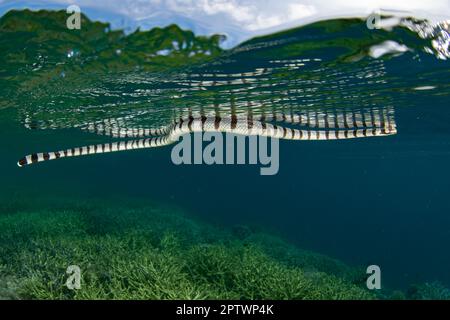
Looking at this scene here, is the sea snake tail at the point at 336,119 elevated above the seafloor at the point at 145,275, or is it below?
above

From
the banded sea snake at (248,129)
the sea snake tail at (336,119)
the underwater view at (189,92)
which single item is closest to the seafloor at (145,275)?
the underwater view at (189,92)

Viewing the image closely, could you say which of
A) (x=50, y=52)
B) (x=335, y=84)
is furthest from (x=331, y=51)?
(x=50, y=52)

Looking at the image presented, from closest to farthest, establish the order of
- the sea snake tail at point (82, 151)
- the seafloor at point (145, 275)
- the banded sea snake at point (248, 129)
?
the seafloor at point (145, 275) → the sea snake tail at point (82, 151) → the banded sea snake at point (248, 129)

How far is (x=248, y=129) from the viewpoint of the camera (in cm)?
1395

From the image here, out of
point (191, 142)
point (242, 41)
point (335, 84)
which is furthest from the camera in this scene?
point (191, 142)

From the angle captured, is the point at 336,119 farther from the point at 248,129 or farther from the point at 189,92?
the point at 189,92

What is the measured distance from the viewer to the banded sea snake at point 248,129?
13.7 metres

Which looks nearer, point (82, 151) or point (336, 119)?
point (82, 151)

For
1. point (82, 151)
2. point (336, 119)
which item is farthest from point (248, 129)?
point (82, 151)

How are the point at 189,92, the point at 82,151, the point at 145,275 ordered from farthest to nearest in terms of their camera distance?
the point at 82,151 < the point at 189,92 < the point at 145,275

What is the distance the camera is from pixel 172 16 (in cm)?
705

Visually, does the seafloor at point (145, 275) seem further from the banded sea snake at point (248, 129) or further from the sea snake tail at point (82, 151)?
the banded sea snake at point (248, 129)

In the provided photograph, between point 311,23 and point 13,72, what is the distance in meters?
8.46
